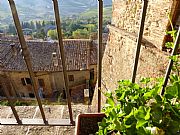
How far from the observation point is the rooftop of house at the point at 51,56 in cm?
1520

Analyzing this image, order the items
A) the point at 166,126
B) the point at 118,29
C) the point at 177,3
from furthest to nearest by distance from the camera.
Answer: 1. the point at 118,29
2. the point at 177,3
3. the point at 166,126

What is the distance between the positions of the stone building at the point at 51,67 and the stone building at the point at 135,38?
12.6 m

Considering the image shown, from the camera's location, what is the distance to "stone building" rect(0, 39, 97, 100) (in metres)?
15.2

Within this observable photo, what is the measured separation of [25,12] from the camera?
4194 centimetres

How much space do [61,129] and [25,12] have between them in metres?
44.7

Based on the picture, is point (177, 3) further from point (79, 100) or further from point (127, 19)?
point (79, 100)

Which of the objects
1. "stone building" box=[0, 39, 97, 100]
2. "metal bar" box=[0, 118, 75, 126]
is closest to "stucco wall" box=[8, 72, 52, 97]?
"stone building" box=[0, 39, 97, 100]

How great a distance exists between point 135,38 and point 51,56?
14.5 meters

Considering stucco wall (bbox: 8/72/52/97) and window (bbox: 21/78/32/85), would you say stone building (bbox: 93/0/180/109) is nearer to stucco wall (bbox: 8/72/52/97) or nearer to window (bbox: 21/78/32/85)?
stucco wall (bbox: 8/72/52/97)

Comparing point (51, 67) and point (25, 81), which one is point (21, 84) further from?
point (51, 67)

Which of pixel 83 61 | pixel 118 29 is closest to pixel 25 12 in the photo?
pixel 83 61

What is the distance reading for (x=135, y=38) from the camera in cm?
178

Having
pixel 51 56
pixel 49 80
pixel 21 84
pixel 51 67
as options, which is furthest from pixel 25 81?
pixel 51 56

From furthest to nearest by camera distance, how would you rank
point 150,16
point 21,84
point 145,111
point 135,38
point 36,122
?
1. point 21,84
2. point 135,38
3. point 150,16
4. point 36,122
5. point 145,111
